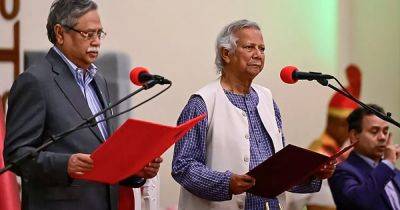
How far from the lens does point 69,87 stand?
2893mm

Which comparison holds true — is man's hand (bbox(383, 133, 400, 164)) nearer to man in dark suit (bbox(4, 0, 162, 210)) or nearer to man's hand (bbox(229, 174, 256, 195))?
man's hand (bbox(229, 174, 256, 195))

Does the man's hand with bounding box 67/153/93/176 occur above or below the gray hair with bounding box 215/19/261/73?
below

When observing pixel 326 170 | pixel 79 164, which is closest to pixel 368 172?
pixel 326 170

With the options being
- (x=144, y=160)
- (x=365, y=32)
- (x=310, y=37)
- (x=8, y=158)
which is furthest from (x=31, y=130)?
(x=365, y=32)

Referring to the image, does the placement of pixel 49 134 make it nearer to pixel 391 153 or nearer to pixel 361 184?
pixel 361 184

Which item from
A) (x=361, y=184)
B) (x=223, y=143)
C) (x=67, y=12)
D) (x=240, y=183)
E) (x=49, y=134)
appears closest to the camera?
(x=49, y=134)

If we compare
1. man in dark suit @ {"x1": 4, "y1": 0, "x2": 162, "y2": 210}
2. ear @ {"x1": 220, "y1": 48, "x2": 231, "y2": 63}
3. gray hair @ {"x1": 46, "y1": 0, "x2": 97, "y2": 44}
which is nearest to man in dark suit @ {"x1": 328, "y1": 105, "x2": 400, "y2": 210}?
ear @ {"x1": 220, "y1": 48, "x2": 231, "y2": 63}

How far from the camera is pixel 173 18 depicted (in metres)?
4.51

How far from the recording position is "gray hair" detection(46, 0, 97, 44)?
292 cm

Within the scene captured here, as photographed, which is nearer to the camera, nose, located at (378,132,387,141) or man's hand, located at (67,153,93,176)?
man's hand, located at (67,153,93,176)

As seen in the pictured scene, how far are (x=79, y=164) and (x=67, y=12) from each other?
22.7 inches

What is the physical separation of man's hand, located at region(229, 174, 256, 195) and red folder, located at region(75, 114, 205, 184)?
1.48 feet

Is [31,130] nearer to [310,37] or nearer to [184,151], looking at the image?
[184,151]

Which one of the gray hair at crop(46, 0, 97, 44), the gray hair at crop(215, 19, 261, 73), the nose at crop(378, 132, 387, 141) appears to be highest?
the gray hair at crop(46, 0, 97, 44)
